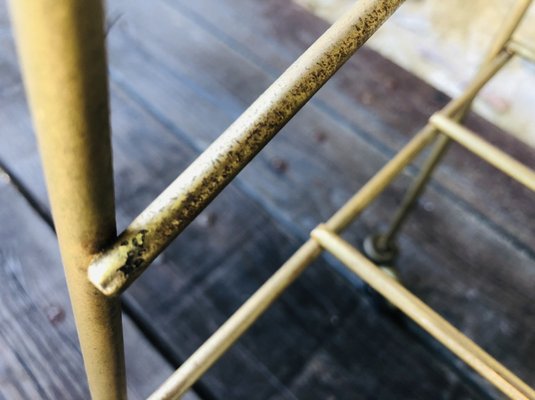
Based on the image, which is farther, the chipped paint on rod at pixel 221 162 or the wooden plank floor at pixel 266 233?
the wooden plank floor at pixel 266 233

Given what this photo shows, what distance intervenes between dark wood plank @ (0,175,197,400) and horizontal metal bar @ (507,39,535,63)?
696 mm

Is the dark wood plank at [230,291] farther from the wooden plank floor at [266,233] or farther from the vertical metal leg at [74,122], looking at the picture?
the vertical metal leg at [74,122]

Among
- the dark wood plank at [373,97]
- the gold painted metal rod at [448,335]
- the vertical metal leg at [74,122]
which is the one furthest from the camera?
the dark wood plank at [373,97]

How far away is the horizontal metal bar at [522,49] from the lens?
80cm

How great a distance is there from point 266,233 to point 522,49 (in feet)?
1.62

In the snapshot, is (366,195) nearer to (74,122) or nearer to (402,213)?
(402,213)

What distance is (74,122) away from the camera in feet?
0.72

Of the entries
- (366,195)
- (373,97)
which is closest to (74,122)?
(366,195)

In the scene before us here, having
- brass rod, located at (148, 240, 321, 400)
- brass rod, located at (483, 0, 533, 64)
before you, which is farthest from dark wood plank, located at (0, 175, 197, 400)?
brass rod, located at (483, 0, 533, 64)

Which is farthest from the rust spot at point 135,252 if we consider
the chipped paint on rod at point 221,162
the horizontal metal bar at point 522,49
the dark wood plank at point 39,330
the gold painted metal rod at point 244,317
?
the horizontal metal bar at point 522,49

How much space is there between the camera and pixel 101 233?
27 cm

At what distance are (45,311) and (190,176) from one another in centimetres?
60

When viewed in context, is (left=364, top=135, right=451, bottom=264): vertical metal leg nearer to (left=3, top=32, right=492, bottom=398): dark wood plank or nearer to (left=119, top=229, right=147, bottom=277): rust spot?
(left=3, top=32, right=492, bottom=398): dark wood plank

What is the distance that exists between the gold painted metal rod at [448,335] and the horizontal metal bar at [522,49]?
1.51 ft
